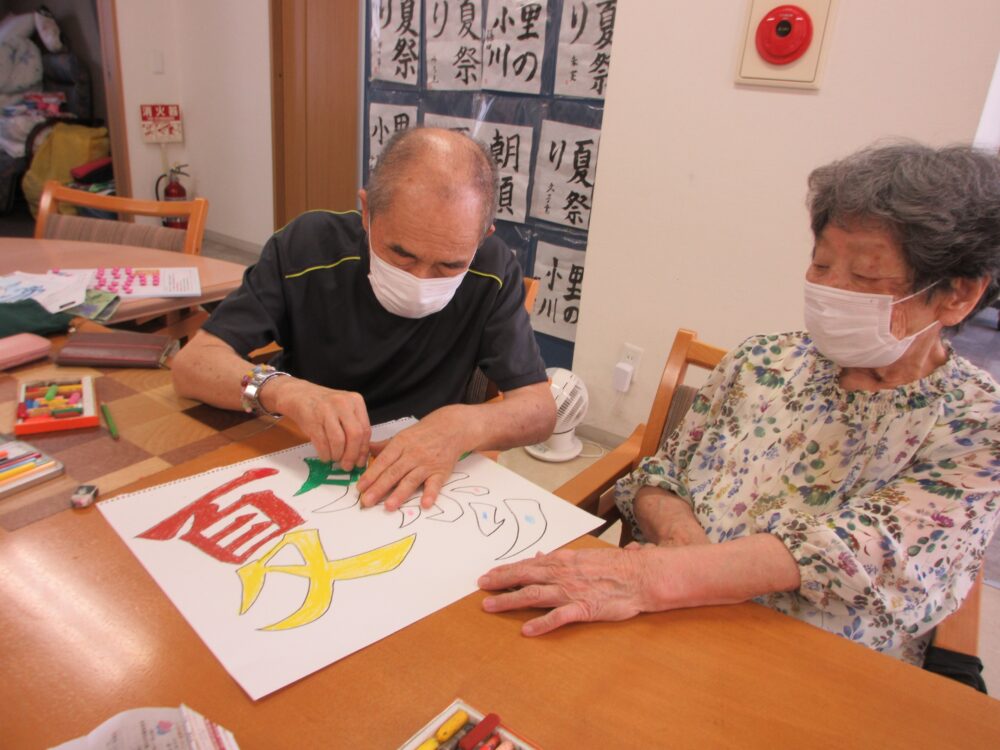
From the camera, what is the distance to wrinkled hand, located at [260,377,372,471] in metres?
0.93

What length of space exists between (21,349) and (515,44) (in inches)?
84.8

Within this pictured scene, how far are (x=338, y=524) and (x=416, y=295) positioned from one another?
0.47 meters

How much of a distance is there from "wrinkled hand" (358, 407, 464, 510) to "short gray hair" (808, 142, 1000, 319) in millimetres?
648

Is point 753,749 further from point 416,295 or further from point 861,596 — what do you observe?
point 416,295

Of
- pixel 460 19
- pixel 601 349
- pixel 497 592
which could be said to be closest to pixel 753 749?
Result: pixel 497 592

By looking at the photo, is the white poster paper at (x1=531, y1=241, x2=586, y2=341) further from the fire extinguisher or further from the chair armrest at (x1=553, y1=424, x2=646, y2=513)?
the fire extinguisher

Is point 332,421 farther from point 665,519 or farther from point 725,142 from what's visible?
point 725,142

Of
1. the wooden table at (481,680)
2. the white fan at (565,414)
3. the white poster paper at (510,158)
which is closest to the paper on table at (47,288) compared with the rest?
the wooden table at (481,680)

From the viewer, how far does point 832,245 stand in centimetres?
93

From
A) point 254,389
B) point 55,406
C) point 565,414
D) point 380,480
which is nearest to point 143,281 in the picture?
point 55,406

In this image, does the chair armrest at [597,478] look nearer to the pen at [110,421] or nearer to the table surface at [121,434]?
the table surface at [121,434]

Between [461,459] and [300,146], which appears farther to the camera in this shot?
[300,146]

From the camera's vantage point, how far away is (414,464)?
3.04ft

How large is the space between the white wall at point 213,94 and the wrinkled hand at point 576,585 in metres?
4.06
